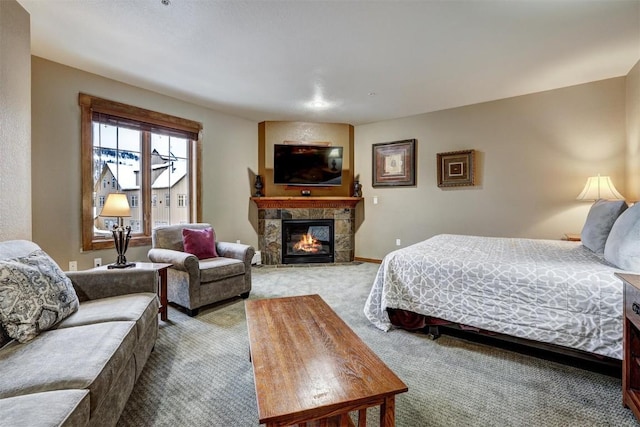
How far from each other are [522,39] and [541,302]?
2.27 m

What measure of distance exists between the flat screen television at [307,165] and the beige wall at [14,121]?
3181 millimetres

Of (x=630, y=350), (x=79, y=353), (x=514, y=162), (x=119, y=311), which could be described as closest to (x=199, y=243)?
(x=119, y=311)

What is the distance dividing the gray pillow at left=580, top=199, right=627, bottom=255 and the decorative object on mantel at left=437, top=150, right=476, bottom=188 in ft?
6.23

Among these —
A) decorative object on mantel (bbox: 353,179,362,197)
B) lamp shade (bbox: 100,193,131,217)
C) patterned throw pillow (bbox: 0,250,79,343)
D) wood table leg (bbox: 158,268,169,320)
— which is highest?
decorative object on mantel (bbox: 353,179,362,197)

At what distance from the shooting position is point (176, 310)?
117 inches

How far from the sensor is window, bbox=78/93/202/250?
329 cm

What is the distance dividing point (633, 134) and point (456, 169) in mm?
1843

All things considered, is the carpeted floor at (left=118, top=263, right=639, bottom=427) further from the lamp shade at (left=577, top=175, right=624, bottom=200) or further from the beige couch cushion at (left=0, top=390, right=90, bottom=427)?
the lamp shade at (left=577, top=175, right=624, bottom=200)

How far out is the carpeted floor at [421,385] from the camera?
1.46 metres

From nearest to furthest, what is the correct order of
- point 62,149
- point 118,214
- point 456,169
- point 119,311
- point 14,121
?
point 119,311
point 14,121
point 118,214
point 62,149
point 456,169

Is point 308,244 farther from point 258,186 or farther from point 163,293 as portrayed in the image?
point 163,293

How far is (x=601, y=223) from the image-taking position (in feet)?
7.53

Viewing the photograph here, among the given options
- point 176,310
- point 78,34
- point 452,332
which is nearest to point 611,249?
point 452,332

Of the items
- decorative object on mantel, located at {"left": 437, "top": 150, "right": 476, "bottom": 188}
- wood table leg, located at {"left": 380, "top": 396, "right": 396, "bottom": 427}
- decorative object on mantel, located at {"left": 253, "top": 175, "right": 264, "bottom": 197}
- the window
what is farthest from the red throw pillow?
decorative object on mantel, located at {"left": 437, "top": 150, "right": 476, "bottom": 188}
